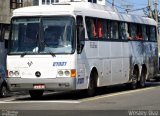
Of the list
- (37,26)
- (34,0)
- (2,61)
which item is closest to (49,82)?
(37,26)

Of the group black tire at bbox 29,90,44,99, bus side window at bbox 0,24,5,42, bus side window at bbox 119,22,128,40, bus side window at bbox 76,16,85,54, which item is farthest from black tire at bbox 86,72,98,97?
bus side window at bbox 0,24,5,42

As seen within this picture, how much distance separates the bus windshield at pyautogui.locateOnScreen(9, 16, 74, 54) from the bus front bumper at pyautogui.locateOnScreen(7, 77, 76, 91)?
993mm

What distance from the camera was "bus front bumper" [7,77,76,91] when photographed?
18969 mm

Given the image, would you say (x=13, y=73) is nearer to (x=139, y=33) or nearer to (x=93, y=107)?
(x=93, y=107)

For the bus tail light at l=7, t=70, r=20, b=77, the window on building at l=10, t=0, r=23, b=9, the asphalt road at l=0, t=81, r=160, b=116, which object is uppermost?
the window on building at l=10, t=0, r=23, b=9

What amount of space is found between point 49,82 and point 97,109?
3306 millimetres

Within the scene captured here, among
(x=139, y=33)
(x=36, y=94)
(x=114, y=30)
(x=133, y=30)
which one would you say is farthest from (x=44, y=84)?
(x=139, y=33)

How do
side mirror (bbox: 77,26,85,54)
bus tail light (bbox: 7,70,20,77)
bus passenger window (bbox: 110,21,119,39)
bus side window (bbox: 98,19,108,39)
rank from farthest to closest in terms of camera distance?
bus passenger window (bbox: 110,21,119,39) < bus side window (bbox: 98,19,108,39) < bus tail light (bbox: 7,70,20,77) < side mirror (bbox: 77,26,85,54)

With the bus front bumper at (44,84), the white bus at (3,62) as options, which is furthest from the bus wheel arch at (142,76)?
the bus front bumper at (44,84)

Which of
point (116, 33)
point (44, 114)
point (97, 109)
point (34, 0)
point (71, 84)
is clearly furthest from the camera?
point (34, 0)

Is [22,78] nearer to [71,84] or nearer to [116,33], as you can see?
[71,84]

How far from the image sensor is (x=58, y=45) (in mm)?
19172

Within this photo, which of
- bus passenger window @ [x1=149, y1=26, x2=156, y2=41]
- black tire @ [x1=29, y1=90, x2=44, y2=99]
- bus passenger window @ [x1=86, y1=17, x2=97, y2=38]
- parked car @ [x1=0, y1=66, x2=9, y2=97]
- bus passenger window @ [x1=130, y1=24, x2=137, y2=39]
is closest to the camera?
bus passenger window @ [x1=86, y1=17, x2=97, y2=38]

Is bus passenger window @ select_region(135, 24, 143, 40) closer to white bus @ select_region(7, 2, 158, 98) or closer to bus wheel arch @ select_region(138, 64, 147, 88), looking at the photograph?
bus wheel arch @ select_region(138, 64, 147, 88)
